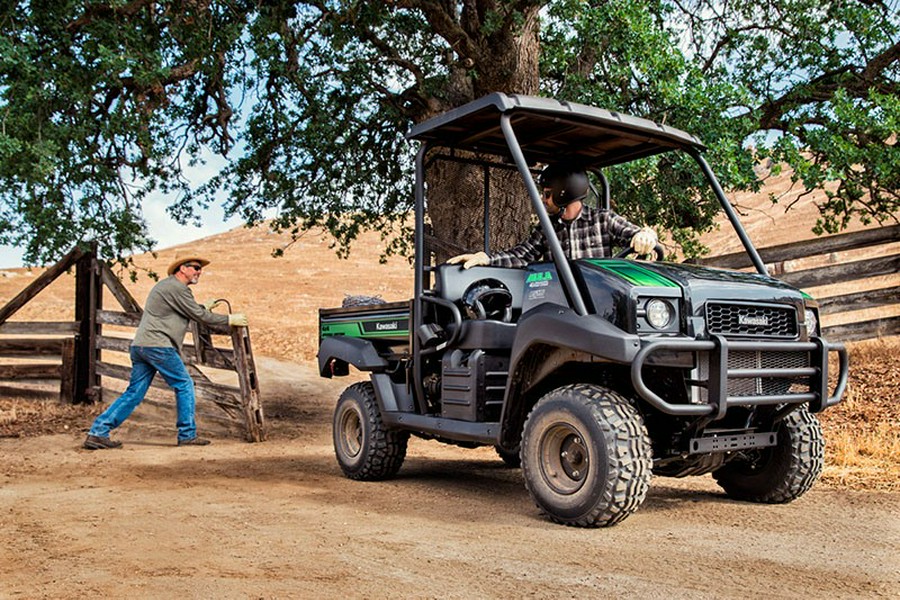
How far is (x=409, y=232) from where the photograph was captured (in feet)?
47.8

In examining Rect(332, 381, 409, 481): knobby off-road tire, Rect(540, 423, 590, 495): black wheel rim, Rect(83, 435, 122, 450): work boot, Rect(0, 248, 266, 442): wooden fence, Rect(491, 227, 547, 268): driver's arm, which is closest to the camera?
Rect(540, 423, 590, 495): black wheel rim

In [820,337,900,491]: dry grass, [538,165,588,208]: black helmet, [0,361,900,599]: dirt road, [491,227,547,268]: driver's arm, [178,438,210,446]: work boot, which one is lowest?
[178,438,210,446]: work boot

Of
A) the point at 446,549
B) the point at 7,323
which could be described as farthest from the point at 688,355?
the point at 7,323

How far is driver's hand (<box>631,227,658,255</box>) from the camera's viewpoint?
6035mm

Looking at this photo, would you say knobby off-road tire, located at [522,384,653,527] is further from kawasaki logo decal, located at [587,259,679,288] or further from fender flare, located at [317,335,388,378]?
fender flare, located at [317,335,388,378]

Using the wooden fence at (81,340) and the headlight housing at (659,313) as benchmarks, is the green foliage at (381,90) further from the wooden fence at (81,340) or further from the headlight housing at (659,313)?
the headlight housing at (659,313)

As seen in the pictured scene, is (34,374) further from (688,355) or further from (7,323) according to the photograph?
(688,355)

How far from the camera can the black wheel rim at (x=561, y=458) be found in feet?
17.6

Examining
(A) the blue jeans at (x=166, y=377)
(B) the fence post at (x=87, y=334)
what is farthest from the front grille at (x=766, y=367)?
(B) the fence post at (x=87, y=334)

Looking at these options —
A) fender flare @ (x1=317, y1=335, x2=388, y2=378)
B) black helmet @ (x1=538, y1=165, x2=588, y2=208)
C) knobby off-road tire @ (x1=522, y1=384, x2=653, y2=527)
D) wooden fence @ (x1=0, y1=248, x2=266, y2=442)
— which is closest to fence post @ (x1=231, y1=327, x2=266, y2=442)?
wooden fence @ (x1=0, y1=248, x2=266, y2=442)

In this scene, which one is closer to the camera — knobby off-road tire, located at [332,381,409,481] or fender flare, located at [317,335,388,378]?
knobby off-road tire, located at [332,381,409,481]

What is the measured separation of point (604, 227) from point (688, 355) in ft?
5.22

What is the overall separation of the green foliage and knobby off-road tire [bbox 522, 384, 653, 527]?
16.2ft

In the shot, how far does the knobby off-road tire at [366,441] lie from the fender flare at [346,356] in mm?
250
